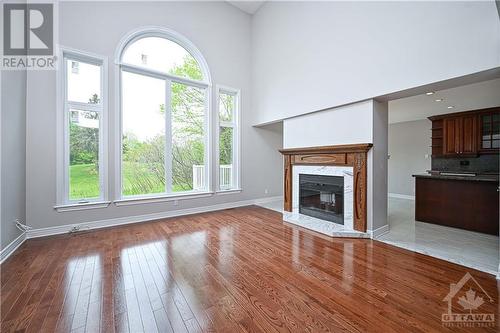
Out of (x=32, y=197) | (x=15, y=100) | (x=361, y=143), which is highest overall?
(x=15, y=100)

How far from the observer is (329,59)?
3781 mm

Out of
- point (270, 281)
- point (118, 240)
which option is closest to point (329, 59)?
point (270, 281)

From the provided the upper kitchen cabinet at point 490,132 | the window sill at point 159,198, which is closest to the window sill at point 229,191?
the window sill at point 159,198

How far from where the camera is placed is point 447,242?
118 inches

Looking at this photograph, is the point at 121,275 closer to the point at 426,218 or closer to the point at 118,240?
the point at 118,240

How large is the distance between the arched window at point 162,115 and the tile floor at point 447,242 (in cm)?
405

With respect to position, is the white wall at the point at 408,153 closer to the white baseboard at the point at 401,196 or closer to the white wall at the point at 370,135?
the white baseboard at the point at 401,196

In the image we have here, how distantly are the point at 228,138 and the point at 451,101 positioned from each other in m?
5.67

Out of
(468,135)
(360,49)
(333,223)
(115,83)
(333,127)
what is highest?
(360,49)

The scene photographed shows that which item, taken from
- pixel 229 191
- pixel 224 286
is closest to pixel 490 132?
pixel 229 191

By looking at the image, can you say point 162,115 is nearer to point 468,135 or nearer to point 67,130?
point 67,130

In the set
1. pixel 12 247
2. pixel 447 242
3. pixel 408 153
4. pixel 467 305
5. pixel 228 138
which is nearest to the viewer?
pixel 467 305

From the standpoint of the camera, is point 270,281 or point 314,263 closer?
point 270,281

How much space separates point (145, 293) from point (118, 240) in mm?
1673
